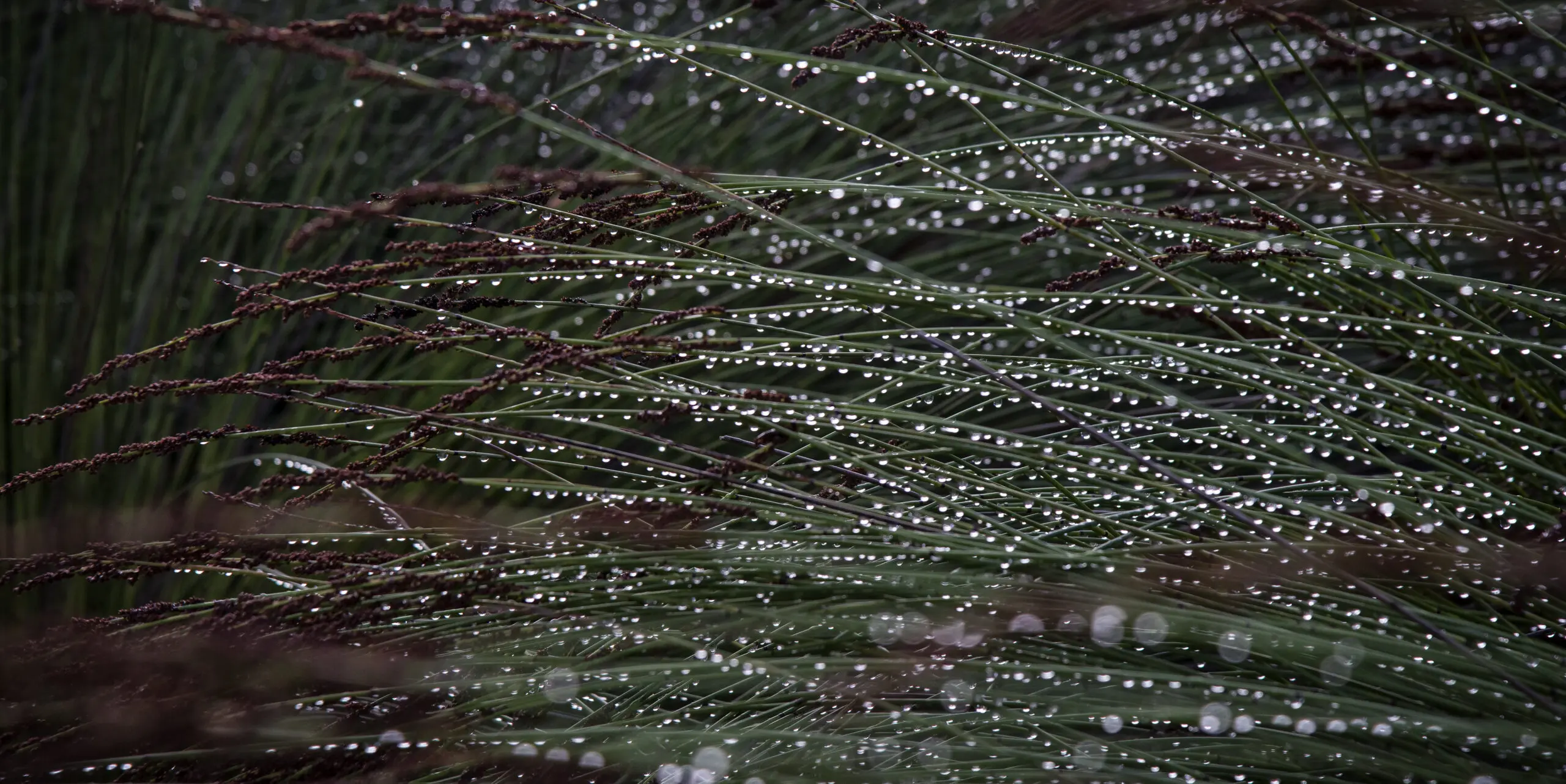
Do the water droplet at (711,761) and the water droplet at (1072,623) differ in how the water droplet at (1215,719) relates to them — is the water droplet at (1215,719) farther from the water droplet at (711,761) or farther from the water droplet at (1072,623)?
the water droplet at (711,761)

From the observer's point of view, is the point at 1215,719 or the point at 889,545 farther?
the point at 889,545

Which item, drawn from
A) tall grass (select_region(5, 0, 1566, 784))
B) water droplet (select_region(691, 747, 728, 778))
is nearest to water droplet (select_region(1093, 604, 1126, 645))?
tall grass (select_region(5, 0, 1566, 784))

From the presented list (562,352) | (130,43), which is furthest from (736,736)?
(130,43)

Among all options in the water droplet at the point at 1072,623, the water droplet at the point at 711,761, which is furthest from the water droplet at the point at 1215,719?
the water droplet at the point at 711,761

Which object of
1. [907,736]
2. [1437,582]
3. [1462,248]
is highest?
[1462,248]

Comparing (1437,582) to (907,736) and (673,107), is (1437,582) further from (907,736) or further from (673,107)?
(673,107)

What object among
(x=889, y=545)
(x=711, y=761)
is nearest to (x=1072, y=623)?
(x=889, y=545)

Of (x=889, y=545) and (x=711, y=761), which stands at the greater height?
(x=889, y=545)

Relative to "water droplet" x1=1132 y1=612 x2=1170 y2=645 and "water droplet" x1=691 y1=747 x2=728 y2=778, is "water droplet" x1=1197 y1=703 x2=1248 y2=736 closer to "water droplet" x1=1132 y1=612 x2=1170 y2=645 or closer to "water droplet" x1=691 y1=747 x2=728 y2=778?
"water droplet" x1=1132 y1=612 x2=1170 y2=645

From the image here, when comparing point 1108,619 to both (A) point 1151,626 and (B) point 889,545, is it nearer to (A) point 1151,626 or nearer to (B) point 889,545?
(A) point 1151,626

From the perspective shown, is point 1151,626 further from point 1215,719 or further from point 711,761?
point 711,761

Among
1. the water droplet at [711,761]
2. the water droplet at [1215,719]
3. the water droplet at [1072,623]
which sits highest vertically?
the water droplet at [1072,623]
